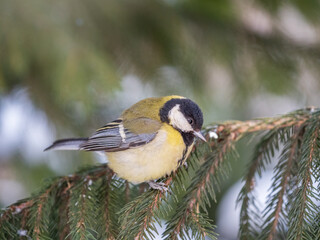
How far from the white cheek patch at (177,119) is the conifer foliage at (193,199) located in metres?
0.12

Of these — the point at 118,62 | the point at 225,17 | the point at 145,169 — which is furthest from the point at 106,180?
the point at 225,17

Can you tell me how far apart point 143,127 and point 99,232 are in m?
0.59

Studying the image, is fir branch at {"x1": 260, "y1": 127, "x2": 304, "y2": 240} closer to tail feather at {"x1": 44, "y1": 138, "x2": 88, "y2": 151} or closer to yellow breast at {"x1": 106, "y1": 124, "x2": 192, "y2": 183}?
yellow breast at {"x1": 106, "y1": 124, "x2": 192, "y2": 183}

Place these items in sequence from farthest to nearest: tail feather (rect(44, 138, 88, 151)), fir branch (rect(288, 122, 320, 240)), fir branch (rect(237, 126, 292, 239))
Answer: tail feather (rect(44, 138, 88, 151)) < fir branch (rect(237, 126, 292, 239)) < fir branch (rect(288, 122, 320, 240))

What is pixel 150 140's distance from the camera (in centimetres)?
189

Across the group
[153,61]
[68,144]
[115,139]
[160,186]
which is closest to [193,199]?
[160,186]

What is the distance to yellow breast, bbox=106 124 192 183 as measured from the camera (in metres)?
1.78

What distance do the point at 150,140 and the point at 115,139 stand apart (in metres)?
0.19


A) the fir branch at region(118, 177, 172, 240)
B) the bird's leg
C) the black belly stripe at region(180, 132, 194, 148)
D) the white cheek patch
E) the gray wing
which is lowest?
the fir branch at region(118, 177, 172, 240)

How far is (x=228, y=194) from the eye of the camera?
2770mm

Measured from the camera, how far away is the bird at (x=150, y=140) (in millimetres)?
1796

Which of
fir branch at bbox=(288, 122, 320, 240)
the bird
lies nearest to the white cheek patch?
the bird

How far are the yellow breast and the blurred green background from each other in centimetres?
63

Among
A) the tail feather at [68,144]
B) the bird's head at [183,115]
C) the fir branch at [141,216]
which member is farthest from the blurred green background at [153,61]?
the fir branch at [141,216]
